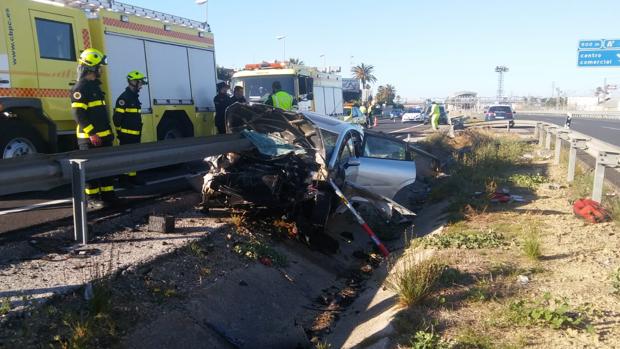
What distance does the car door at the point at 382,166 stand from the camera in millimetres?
7758

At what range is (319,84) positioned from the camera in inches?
718

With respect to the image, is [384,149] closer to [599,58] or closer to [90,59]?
[90,59]

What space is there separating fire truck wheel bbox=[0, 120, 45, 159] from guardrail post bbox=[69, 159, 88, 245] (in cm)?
309

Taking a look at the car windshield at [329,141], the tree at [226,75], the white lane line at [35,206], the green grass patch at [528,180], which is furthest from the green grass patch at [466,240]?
the tree at [226,75]

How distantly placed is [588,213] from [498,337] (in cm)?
392

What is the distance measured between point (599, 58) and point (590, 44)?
1099 millimetres

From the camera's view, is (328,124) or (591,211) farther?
(328,124)

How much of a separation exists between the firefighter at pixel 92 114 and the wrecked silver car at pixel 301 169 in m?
1.32

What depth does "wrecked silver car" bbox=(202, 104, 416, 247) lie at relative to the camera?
20.7ft

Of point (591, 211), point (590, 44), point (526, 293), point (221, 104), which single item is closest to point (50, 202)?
point (221, 104)

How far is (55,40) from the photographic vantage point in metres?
8.55

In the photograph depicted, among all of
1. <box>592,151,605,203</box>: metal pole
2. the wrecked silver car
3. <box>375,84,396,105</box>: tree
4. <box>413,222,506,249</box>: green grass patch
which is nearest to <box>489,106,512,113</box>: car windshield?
the wrecked silver car

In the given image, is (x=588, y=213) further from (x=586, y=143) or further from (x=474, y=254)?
(x=586, y=143)

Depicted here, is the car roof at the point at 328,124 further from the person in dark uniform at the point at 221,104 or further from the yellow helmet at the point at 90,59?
the person in dark uniform at the point at 221,104
